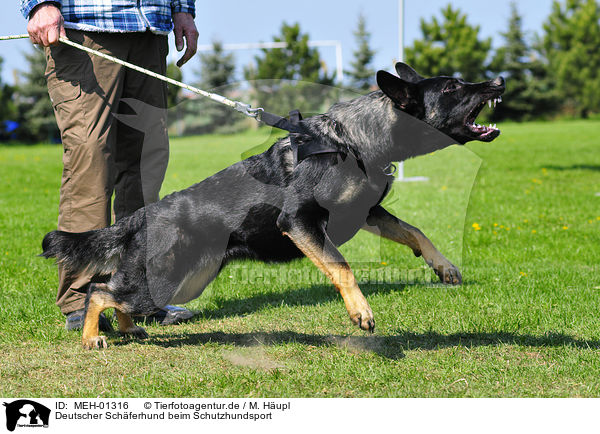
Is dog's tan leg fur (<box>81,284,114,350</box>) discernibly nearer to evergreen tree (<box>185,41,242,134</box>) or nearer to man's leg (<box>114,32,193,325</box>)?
man's leg (<box>114,32,193,325</box>)

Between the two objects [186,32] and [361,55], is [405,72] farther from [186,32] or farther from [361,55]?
[361,55]

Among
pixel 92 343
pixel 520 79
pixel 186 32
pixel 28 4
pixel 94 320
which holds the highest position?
pixel 28 4

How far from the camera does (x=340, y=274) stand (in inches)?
132

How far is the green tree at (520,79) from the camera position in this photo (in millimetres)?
49938

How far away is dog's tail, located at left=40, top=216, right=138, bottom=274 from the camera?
379cm

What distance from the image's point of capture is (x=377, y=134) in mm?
3588

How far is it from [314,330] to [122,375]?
4.46ft

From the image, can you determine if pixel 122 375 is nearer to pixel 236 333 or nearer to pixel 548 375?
pixel 236 333

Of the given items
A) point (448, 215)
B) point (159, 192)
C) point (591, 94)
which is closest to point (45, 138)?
point (448, 215)

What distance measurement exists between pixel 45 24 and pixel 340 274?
2.30 m

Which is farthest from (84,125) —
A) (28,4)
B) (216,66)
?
(216,66)

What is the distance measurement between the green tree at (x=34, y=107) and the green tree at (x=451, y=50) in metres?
28.2

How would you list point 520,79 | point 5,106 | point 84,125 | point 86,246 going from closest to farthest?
point 86,246 < point 84,125 < point 5,106 < point 520,79
